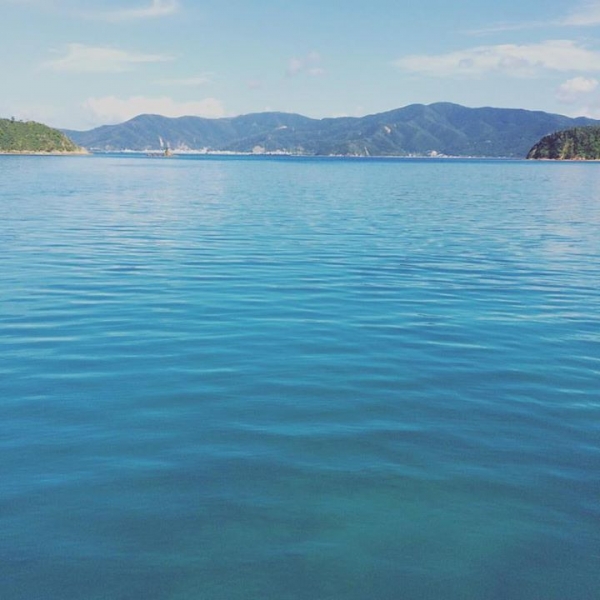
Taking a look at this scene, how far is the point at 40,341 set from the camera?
17.3m

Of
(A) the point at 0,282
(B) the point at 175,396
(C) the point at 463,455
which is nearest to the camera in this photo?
(C) the point at 463,455

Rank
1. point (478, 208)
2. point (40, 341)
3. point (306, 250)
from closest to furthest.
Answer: point (40, 341)
point (306, 250)
point (478, 208)

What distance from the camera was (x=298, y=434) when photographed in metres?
11.8

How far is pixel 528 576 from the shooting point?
7922 millimetres

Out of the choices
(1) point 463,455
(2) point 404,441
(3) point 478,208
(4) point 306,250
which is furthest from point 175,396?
(3) point 478,208

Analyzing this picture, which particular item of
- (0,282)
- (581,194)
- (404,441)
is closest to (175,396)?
(404,441)

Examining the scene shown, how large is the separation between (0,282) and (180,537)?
Answer: 2023 centimetres

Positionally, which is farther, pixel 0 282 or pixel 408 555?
pixel 0 282

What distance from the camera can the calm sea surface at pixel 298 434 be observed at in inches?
315

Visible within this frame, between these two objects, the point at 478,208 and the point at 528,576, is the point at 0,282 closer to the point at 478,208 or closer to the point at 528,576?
the point at 528,576

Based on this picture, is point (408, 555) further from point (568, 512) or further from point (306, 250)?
point (306, 250)

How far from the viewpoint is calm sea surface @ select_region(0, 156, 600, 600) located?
800 centimetres

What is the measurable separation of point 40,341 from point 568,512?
47.2 ft

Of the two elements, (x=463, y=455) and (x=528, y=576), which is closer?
(x=528, y=576)
